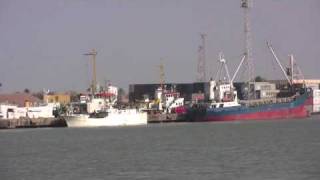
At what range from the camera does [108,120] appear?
116m

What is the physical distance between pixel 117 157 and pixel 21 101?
112838 mm

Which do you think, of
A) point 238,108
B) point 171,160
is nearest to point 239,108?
point 238,108

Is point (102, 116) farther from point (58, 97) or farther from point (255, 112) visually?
point (58, 97)

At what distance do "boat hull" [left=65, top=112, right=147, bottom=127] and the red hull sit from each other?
10766mm

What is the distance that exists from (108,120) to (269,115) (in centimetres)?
2603

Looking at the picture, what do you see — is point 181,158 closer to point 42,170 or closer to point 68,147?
point 42,170

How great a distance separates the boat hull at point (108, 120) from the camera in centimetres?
11412

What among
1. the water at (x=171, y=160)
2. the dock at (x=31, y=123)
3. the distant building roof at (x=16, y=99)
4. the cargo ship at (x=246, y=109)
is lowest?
the water at (x=171, y=160)

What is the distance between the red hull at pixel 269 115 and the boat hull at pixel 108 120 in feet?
35.3

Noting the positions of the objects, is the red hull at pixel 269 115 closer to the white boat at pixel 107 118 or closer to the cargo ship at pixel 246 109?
the cargo ship at pixel 246 109

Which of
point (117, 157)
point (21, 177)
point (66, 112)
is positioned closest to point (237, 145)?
point (117, 157)

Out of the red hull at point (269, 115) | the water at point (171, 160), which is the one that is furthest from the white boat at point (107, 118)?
the water at point (171, 160)

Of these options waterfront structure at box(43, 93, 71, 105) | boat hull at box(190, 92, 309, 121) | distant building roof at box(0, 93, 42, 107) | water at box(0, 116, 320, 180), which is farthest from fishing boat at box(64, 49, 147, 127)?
water at box(0, 116, 320, 180)

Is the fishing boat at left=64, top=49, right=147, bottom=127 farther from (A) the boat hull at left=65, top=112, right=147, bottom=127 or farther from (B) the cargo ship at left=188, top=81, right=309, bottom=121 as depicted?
(B) the cargo ship at left=188, top=81, right=309, bottom=121
